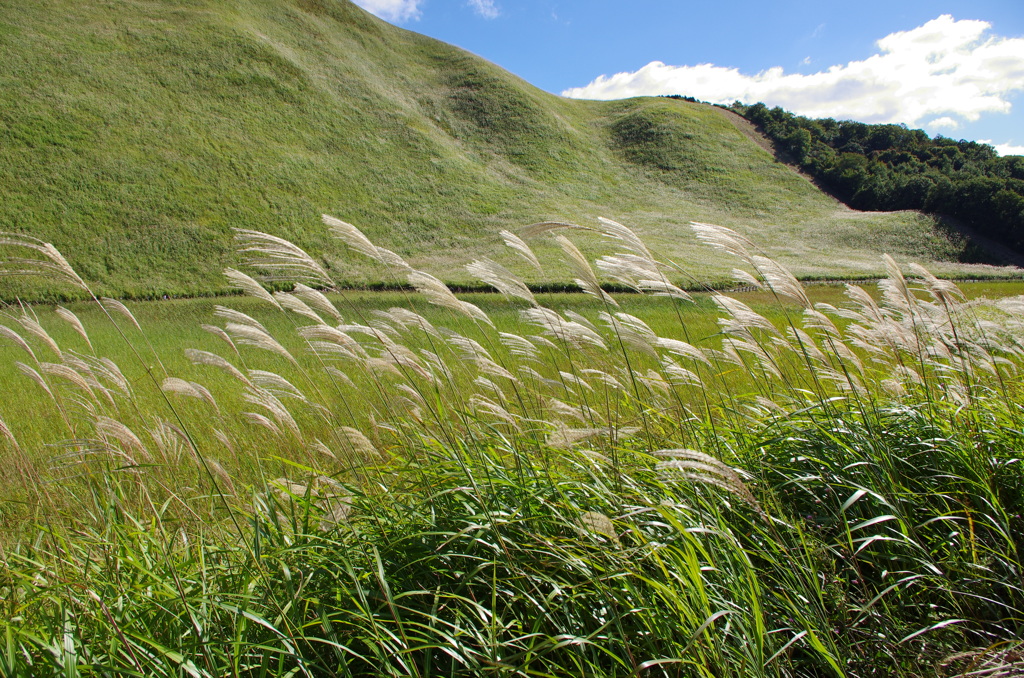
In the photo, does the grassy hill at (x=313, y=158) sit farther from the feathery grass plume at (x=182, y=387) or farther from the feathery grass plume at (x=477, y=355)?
the feathery grass plume at (x=182, y=387)

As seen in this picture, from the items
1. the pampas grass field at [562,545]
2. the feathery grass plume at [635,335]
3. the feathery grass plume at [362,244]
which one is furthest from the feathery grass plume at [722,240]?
the feathery grass plume at [362,244]

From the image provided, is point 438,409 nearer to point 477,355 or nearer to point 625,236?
point 477,355

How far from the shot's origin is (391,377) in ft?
24.9

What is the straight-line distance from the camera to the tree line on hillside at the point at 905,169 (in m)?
36.5

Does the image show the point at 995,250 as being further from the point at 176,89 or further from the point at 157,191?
the point at 176,89

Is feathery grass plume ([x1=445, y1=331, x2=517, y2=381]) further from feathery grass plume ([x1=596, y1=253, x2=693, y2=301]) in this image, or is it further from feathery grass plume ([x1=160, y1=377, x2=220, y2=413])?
feathery grass plume ([x1=160, y1=377, x2=220, y2=413])

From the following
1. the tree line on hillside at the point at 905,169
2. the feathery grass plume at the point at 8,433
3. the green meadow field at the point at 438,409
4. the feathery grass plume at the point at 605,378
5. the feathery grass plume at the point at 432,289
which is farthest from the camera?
the tree line on hillside at the point at 905,169

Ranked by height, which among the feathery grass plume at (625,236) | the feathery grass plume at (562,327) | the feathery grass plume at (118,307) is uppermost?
the feathery grass plume at (625,236)

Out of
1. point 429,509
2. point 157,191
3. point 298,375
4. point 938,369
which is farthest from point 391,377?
point 157,191

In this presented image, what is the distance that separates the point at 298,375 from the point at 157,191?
82.7ft

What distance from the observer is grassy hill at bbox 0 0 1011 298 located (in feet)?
82.9

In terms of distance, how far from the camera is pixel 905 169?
156 ft

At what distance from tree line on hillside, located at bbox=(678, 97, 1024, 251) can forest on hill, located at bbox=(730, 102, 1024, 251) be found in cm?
5

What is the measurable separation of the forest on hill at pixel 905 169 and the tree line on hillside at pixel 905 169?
0.05 m
